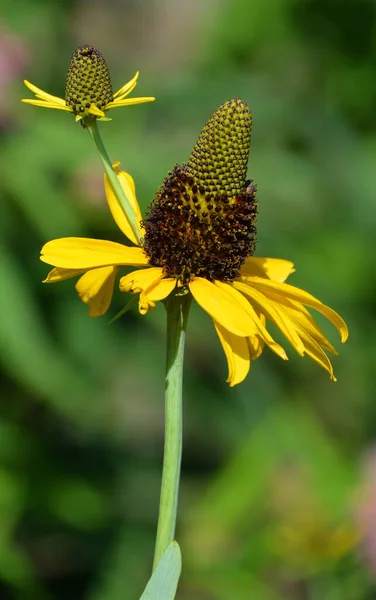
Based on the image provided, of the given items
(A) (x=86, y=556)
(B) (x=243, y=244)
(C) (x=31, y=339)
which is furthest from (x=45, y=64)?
Result: (B) (x=243, y=244)

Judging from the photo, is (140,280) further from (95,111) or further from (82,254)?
(95,111)

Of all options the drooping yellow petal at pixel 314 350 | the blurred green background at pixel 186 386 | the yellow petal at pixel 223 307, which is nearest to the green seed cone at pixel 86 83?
the yellow petal at pixel 223 307

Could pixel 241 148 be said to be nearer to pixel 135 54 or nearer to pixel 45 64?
pixel 45 64

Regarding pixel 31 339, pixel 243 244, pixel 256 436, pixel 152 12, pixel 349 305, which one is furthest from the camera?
pixel 152 12

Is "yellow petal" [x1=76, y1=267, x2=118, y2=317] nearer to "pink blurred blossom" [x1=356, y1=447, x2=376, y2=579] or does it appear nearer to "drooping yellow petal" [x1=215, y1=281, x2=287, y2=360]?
"drooping yellow petal" [x1=215, y1=281, x2=287, y2=360]

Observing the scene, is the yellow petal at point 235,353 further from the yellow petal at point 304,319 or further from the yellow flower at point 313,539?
the yellow flower at point 313,539

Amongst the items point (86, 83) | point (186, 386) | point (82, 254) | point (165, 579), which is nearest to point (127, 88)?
point (86, 83)
